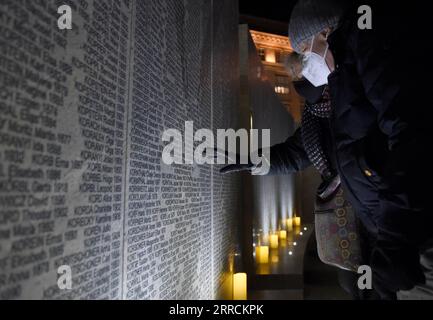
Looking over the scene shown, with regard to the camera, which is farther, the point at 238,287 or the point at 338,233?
the point at 238,287

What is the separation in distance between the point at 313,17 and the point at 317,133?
76 centimetres

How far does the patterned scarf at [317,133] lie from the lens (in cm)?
213

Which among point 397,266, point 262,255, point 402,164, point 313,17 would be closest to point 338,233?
point 397,266

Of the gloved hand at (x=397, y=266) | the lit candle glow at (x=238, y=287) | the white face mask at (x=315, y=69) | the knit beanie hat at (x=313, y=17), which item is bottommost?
the lit candle glow at (x=238, y=287)

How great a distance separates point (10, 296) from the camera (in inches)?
31.3

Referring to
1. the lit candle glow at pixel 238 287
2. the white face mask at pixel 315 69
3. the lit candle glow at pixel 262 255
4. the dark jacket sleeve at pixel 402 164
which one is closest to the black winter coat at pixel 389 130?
the dark jacket sleeve at pixel 402 164

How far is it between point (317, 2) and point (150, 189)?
1.49m

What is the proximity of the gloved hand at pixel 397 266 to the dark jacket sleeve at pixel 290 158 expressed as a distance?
1563mm

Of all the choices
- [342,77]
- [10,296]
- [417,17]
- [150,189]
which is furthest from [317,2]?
[10,296]

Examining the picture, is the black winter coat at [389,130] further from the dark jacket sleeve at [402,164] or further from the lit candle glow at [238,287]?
the lit candle glow at [238,287]

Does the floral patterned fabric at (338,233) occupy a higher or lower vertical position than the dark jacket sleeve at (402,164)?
lower

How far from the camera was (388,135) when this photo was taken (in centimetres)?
132

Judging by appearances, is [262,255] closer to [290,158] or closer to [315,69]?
[290,158]
